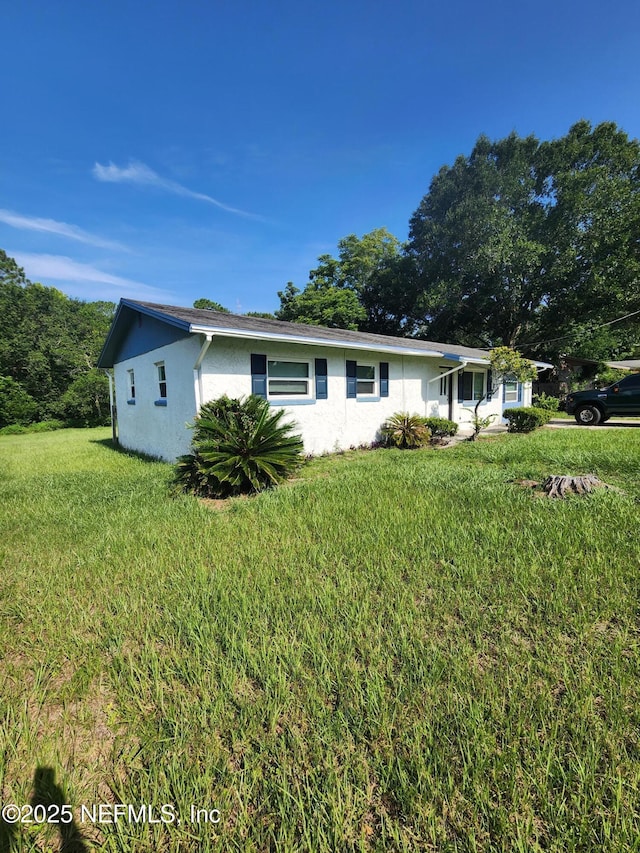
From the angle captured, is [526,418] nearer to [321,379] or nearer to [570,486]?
[321,379]

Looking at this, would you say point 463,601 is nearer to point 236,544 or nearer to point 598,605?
point 598,605

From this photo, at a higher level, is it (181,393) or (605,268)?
(605,268)

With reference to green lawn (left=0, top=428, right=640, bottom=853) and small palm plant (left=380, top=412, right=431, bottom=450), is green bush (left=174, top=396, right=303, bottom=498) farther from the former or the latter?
small palm plant (left=380, top=412, right=431, bottom=450)

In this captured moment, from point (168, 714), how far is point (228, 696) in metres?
0.30

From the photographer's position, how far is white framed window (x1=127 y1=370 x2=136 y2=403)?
11754mm

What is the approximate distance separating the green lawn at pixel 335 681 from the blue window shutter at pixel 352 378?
620 centimetres

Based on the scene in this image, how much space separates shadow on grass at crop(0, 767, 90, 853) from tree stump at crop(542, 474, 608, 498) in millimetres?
5551

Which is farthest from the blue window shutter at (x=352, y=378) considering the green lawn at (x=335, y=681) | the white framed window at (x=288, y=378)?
the green lawn at (x=335, y=681)

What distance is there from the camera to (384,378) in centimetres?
1123

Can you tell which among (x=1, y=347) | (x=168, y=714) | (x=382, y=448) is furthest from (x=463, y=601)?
(x=1, y=347)

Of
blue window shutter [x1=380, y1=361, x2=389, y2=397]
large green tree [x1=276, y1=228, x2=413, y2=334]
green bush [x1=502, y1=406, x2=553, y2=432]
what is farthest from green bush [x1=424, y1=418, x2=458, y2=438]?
large green tree [x1=276, y1=228, x2=413, y2=334]

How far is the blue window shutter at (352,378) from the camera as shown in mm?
10133

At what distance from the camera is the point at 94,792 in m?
1.51

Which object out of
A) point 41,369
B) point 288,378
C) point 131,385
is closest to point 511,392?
point 288,378
